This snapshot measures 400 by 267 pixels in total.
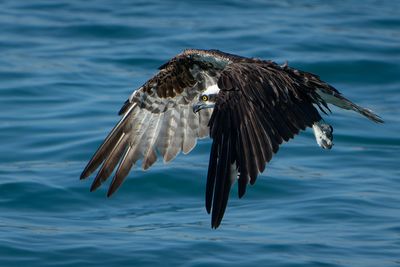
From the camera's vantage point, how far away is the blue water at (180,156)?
9.93 m

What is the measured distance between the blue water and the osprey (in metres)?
0.87

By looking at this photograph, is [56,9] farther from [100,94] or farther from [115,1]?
[100,94]

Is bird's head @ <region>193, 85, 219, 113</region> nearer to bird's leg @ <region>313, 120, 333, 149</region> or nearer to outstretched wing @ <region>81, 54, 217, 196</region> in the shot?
outstretched wing @ <region>81, 54, 217, 196</region>

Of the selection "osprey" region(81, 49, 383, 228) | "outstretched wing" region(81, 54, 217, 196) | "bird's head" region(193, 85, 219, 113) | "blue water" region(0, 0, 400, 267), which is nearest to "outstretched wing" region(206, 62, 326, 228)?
"osprey" region(81, 49, 383, 228)

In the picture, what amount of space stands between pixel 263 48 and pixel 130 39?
237 cm

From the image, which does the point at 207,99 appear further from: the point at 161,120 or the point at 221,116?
the point at 221,116

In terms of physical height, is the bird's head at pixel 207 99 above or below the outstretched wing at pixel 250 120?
below

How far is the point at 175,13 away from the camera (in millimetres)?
19250

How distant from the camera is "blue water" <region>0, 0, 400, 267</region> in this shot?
993 cm

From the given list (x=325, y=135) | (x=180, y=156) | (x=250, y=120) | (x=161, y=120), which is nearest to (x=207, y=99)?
(x=325, y=135)

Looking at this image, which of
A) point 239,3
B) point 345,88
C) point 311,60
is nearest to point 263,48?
point 311,60

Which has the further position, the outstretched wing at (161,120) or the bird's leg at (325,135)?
the outstretched wing at (161,120)

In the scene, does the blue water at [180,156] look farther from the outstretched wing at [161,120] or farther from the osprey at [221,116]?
the osprey at [221,116]

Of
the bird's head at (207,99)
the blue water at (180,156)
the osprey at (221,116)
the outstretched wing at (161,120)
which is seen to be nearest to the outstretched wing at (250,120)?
the osprey at (221,116)
